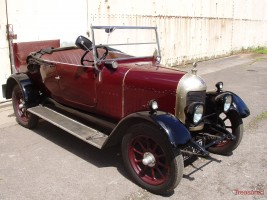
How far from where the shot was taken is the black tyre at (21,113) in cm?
503

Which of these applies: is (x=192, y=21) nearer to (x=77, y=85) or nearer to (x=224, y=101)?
(x=77, y=85)

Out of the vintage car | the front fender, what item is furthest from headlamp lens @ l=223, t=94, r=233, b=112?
the front fender

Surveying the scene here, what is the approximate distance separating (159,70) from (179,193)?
4.47 feet

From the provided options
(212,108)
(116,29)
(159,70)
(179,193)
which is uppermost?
(116,29)

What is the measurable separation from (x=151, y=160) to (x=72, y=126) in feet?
4.33

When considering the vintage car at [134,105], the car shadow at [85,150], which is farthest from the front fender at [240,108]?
the car shadow at [85,150]

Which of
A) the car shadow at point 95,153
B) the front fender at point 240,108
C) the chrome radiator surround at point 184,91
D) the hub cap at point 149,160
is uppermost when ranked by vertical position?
the chrome radiator surround at point 184,91

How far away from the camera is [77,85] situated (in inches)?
171


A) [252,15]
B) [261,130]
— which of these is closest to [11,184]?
[261,130]

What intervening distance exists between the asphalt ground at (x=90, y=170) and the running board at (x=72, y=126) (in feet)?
1.12

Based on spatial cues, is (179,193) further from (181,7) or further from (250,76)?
(181,7)

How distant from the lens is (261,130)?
514 cm

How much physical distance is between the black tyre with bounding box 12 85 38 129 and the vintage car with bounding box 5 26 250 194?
0.6 inches

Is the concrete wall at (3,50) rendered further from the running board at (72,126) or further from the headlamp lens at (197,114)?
the headlamp lens at (197,114)
